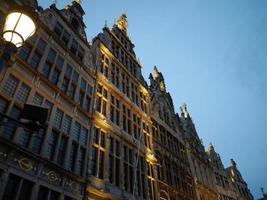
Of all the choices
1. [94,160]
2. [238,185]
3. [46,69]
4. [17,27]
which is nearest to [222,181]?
[238,185]

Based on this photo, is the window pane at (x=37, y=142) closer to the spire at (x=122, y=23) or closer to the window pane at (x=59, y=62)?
the window pane at (x=59, y=62)

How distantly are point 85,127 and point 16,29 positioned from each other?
458 inches

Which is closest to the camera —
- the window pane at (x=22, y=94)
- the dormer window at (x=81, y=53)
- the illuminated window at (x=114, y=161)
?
the window pane at (x=22, y=94)

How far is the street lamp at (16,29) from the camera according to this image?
461 centimetres

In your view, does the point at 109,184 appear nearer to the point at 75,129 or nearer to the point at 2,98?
the point at 75,129

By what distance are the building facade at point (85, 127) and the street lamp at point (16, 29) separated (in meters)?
0.49

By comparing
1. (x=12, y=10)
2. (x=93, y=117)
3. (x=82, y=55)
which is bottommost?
(x=12, y=10)

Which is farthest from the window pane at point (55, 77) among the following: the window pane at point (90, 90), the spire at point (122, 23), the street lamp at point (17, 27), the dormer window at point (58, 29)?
the spire at point (122, 23)

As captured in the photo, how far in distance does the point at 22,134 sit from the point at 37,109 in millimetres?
7665

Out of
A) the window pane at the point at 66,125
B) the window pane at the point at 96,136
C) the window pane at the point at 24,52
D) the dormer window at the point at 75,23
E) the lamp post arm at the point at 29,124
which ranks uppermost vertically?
the dormer window at the point at 75,23

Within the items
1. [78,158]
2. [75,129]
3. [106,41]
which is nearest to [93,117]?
[75,129]

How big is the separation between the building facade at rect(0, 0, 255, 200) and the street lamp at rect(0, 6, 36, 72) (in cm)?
49

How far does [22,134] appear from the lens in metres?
11.4

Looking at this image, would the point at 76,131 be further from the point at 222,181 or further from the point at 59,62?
the point at 222,181
